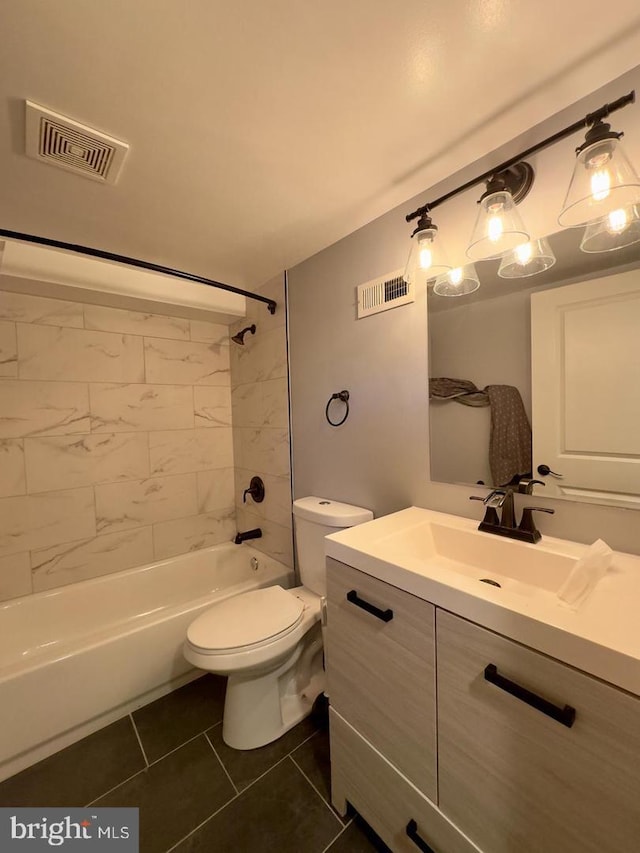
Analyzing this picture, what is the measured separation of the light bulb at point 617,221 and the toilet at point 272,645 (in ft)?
4.05

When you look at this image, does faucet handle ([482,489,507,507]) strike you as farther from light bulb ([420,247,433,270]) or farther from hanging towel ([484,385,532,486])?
light bulb ([420,247,433,270])

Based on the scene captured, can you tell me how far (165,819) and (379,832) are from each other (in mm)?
707

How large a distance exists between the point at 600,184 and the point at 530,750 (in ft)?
4.06

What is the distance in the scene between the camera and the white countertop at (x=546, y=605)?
0.52 m

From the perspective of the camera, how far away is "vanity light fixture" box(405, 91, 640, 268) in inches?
30.0

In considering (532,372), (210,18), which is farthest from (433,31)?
(532,372)

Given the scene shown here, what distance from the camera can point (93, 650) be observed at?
54.0 inches

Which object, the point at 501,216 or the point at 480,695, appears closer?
the point at 480,695

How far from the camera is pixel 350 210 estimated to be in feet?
4.58

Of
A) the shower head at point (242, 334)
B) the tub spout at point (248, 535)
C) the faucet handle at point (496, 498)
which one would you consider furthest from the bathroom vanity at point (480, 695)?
the shower head at point (242, 334)


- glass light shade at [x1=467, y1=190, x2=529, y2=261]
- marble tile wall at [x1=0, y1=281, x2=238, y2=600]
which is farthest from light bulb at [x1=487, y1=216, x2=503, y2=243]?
marble tile wall at [x1=0, y1=281, x2=238, y2=600]

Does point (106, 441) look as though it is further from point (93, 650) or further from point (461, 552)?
point (461, 552)

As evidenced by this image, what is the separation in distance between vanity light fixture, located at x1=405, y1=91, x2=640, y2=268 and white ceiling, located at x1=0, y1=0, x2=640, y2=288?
16 centimetres

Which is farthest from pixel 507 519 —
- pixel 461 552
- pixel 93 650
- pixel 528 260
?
pixel 93 650
